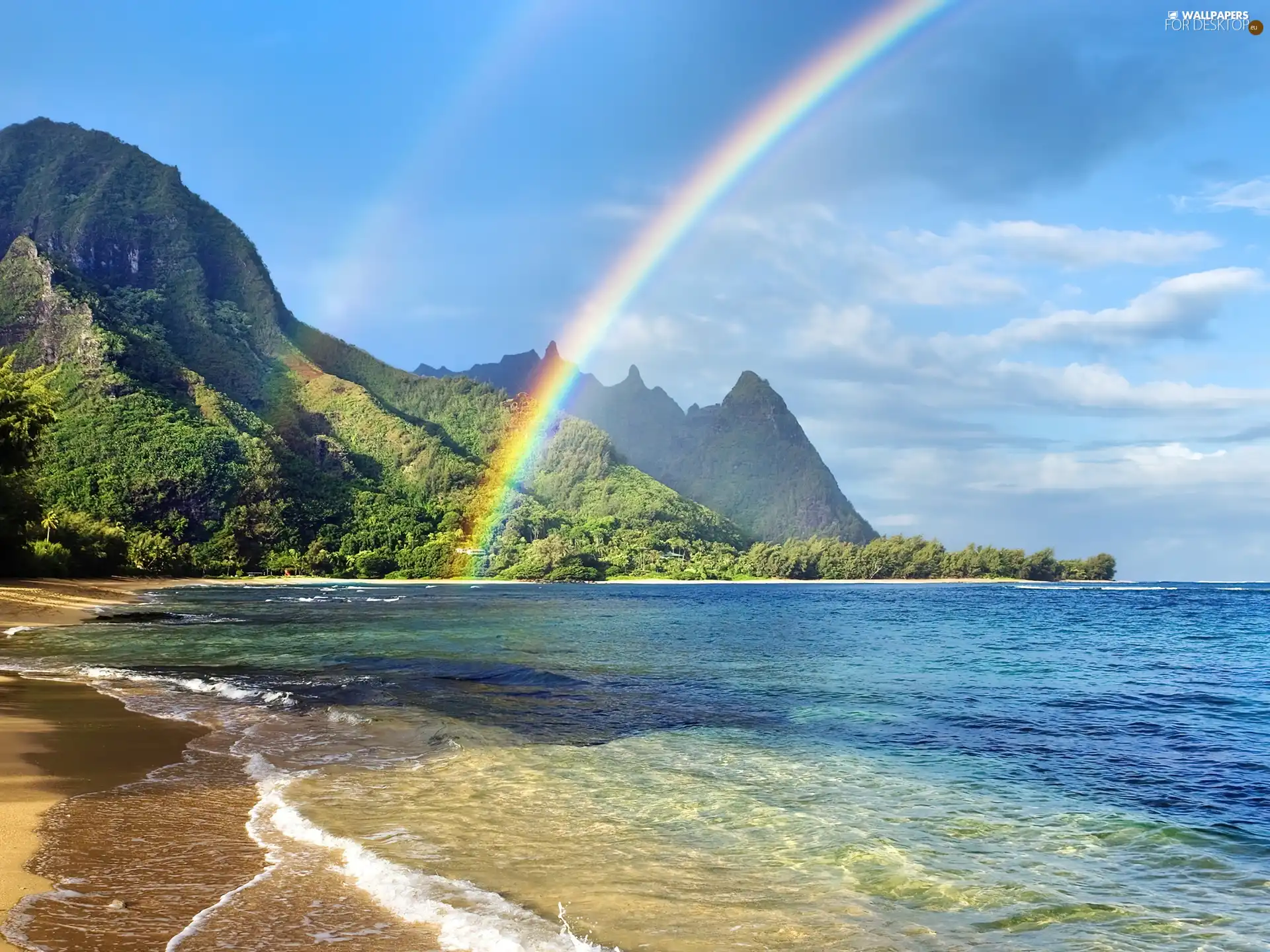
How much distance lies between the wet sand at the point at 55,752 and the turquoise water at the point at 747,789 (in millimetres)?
1243

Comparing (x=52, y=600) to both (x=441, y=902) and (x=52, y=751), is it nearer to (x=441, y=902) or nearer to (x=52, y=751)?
(x=52, y=751)

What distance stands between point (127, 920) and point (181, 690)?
15.1m

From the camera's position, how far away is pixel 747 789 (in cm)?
1134

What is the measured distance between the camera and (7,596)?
4256 cm

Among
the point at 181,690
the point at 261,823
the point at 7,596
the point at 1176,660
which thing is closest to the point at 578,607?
the point at 7,596

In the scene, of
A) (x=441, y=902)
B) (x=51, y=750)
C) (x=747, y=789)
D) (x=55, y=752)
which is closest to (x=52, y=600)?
(x=51, y=750)

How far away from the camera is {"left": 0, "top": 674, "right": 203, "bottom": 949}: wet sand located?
23.8ft

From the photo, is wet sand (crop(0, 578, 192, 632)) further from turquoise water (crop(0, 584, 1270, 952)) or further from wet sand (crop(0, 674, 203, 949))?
wet sand (crop(0, 674, 203, 949))

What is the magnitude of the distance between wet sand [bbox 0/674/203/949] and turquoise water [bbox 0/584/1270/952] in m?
1.24

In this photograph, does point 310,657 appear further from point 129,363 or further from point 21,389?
point 129,363

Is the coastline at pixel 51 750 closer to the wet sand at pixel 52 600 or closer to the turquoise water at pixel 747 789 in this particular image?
the turquoise water at pixel 747 789

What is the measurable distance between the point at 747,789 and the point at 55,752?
952cm

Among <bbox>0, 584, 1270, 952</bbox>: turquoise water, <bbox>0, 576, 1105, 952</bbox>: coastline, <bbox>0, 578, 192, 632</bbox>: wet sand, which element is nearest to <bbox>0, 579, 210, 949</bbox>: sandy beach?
<bbox>0, 576, 1105, 952</bbox>: coastline

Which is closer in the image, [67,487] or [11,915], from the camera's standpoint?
[11,915]
